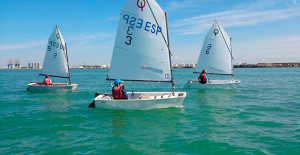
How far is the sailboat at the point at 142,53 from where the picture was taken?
15078 millimetres

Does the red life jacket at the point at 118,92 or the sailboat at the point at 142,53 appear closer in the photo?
the red life jacket at the point at 118,92

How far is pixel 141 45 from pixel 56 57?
1725 centimetres

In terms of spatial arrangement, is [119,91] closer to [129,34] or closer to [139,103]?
[139,103]

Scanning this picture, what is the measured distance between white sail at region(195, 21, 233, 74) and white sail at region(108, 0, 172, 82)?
55.9ft

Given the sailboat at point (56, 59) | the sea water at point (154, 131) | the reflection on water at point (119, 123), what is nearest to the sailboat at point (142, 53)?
the reflection on water at point (119, 123)

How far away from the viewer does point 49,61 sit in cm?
2869

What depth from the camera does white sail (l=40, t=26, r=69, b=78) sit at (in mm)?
28203

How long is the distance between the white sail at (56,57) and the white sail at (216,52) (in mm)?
19111

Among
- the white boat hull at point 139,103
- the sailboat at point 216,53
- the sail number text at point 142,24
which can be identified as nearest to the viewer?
the white boat hull at point 139,103

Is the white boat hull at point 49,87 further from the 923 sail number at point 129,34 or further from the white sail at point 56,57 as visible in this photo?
the 923 sail number at point 129,34

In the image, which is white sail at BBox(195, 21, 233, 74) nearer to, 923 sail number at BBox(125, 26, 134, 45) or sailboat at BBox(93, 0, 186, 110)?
sailboat at BBox(93, 0, 186, 110)

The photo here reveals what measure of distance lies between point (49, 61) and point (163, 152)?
82.0 feet

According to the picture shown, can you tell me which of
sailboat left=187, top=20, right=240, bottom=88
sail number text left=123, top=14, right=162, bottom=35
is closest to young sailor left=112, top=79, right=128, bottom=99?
sail number text left=123, top=14, right=162, bottom=35

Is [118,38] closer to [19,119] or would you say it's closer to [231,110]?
[19,119]
